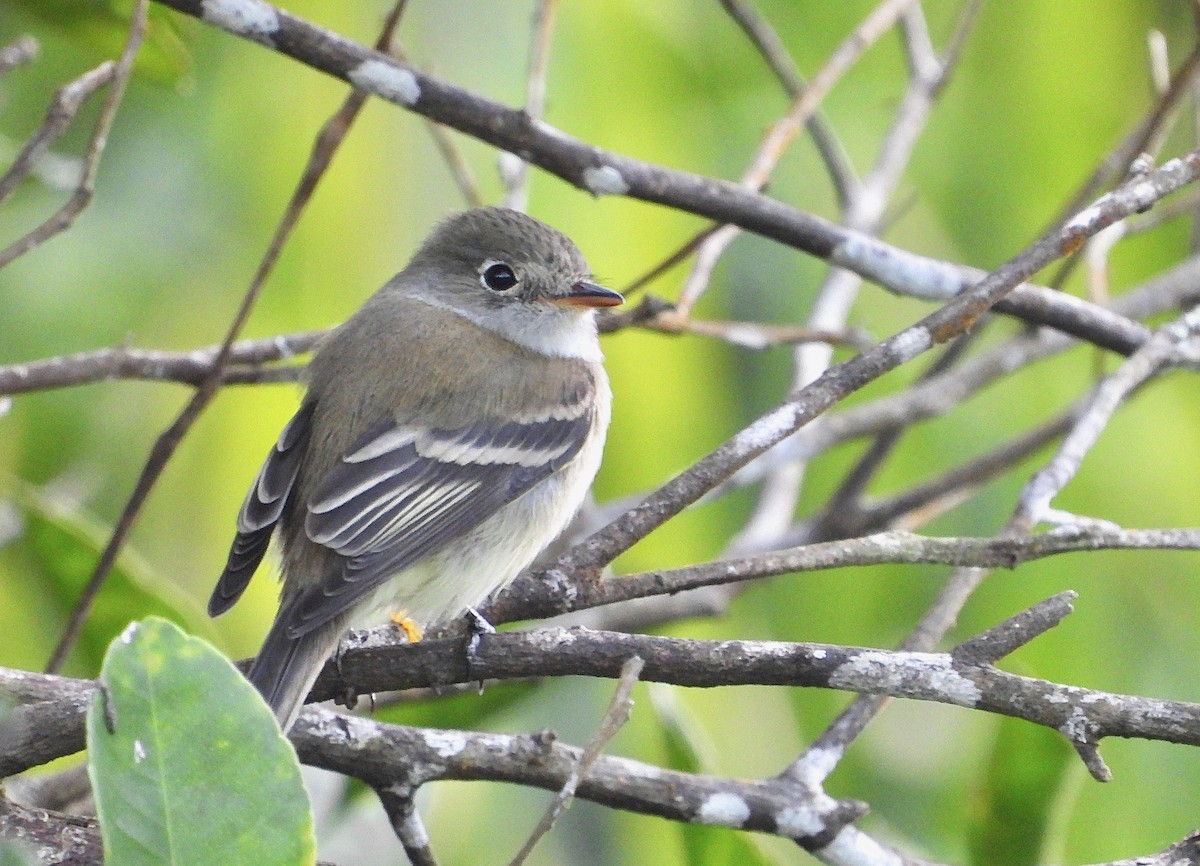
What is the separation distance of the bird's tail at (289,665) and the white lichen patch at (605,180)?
107 centimetres

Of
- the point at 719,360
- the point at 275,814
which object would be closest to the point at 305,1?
the point at 719,360

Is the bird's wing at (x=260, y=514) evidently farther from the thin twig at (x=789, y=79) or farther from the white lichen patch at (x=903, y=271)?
the thin twig at (x=789, y=79)

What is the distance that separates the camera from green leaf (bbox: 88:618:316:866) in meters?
1.56

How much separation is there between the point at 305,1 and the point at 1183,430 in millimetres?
3076

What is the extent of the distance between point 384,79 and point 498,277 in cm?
110

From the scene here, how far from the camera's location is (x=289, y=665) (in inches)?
104

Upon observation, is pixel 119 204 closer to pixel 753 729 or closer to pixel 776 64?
pixel 776 64

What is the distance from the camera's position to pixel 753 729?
14.7 feet

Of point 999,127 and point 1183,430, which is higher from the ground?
point 999,127

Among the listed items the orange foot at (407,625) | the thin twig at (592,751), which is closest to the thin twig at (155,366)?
the orange foot at (407,625)

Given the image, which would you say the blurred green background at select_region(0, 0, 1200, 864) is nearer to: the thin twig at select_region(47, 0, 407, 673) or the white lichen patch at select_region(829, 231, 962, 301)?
the thin twig at select_region(47, 0, 407, 673)

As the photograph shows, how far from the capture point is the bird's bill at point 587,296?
11.9ft

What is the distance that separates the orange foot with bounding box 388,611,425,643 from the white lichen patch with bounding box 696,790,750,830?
1.06m

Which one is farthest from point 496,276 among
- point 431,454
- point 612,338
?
point 431,454
